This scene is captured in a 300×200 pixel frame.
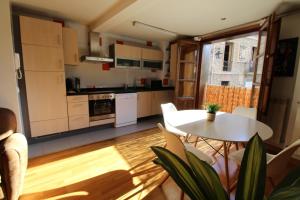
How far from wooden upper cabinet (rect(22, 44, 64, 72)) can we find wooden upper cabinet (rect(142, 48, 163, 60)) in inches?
82.4

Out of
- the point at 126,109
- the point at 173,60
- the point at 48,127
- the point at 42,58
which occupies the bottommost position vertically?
the point at 48,127

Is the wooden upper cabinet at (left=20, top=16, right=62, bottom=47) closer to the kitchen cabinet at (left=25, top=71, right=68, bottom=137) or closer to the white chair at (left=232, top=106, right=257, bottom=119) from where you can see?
the kitchen cabinet at (left=25, top=71, right=68, bottom=137)

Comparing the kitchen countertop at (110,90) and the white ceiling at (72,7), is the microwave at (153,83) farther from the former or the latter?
the white ceiling at (72,7)

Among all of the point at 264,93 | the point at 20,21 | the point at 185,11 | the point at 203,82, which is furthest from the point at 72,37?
the point at 264,93

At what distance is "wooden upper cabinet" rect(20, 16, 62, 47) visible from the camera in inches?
97.7

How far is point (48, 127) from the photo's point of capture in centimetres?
283

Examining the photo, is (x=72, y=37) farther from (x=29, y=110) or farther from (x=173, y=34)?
(x=173, y=34)

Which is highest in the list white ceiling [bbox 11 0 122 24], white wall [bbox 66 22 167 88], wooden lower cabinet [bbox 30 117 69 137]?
white ceiling [bbox 11 0 122 24]

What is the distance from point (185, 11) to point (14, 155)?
281 centimetres

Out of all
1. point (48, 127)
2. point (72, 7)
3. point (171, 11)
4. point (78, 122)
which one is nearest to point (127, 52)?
point (72, 7)

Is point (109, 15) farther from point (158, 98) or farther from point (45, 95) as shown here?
point (158, 98)

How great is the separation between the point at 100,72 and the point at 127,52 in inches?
32.9

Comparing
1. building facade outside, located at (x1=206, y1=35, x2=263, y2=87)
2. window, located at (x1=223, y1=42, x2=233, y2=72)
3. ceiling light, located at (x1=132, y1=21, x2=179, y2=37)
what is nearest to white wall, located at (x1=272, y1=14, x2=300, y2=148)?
ceiling light, located at (x1=132, y1=21, x2=179, y2=37)

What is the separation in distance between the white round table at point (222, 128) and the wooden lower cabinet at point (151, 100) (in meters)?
2.12
